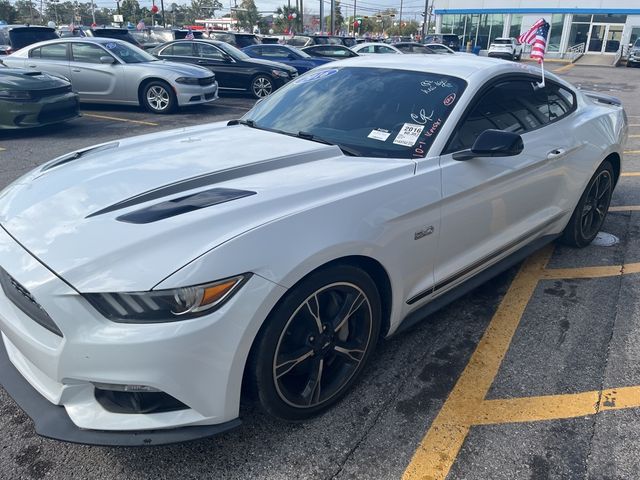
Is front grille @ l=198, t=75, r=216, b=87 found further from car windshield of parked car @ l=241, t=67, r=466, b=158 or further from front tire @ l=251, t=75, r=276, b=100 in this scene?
car windshield of parked car @ l=241, t=67, r=466, b=158

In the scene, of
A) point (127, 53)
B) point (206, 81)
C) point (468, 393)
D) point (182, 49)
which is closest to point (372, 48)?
point (182, 49)

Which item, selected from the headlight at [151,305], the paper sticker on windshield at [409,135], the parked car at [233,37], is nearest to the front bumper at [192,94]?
the parked car at [233,37]

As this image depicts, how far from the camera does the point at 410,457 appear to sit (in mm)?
2266

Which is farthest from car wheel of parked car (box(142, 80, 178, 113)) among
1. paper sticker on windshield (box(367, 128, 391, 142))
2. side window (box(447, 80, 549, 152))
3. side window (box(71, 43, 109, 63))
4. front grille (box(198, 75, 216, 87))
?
paper sticker on windshield (box(367, 128, 391, 142))

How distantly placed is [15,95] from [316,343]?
755 centimetres

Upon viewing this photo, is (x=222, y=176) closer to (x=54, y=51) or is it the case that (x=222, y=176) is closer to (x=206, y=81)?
(x=206, y=81)

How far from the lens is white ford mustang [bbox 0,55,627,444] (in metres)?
1.87

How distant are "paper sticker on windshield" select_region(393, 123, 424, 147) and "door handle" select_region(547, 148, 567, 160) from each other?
3.83ft

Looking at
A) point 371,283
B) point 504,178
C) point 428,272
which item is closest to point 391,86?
point 504,178

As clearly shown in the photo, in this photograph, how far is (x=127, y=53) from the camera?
36.0ft

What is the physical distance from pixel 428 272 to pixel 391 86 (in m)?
1.23

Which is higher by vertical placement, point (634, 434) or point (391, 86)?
point (391, 86)

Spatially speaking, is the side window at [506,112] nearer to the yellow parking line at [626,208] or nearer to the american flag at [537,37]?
the american flag at [537,37]

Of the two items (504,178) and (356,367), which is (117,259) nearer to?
(356,367)
